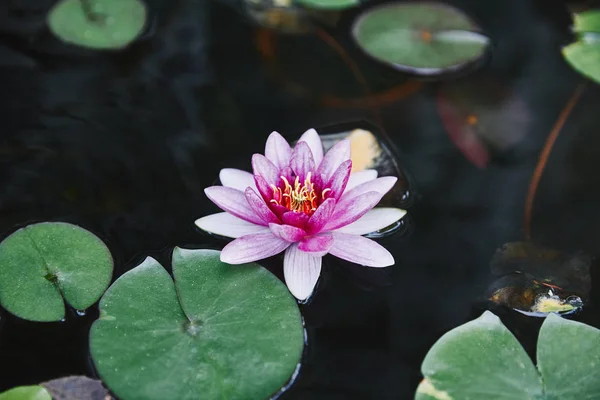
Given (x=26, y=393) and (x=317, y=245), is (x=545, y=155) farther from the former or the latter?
(x=26, y=393)

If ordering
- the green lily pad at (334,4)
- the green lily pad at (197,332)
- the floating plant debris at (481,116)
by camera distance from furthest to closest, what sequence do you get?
the green lily pad at (334,4), the floating plant debris at (481,116), the green lily pad at (197,332)

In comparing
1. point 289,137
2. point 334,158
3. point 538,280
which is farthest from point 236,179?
point 538,280

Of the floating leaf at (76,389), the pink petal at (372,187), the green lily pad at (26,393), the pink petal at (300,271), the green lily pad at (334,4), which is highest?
the green lily pad at (334,4)

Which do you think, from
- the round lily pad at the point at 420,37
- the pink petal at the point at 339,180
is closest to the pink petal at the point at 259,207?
the pink petal at the point at 339,180

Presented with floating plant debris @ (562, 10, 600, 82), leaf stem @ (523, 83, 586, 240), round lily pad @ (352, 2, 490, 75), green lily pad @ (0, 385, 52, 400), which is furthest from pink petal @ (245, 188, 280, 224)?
floating plant debris @ (562, 10, 600, 82)

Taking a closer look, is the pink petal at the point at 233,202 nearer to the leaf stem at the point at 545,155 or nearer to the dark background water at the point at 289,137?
the dark background water at the point at 289,137
